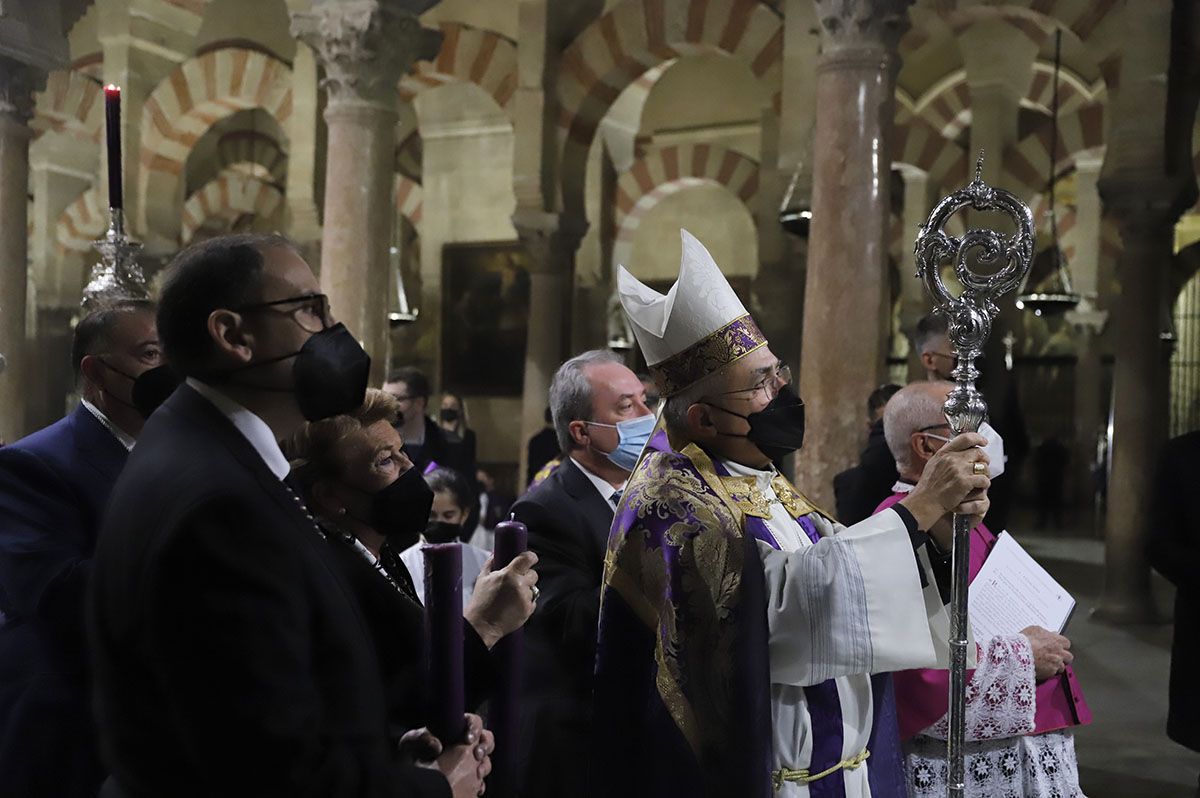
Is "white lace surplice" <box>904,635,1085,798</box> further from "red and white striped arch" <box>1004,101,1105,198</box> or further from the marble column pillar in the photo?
"red and white striped arch" <box>1004,101,1105,198</box>

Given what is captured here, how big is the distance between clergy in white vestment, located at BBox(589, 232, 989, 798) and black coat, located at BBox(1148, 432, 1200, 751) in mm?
1508

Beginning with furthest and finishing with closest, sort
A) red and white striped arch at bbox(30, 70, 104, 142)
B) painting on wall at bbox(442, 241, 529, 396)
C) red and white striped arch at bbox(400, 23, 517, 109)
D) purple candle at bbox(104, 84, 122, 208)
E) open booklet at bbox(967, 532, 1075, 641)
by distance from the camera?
red and white striped arch at bbox(30, 70, 104, 142) → painting on wall at bbox(442, 241, 529, 396) → red and white striped arch at bbox(400, 23, 517, 109) → purple candle at bbox(104, 84, 122, 208) → open booklet at bbox(967, 532, 1075, 641)

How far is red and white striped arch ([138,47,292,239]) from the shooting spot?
35.3 ft

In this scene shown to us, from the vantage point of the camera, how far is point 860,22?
5.34 meters

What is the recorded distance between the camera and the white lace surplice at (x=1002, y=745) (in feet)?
7.86

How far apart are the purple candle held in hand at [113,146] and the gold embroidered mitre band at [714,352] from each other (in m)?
1.38

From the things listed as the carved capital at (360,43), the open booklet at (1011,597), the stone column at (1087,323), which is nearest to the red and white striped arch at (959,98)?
the stone column at (1087,323)

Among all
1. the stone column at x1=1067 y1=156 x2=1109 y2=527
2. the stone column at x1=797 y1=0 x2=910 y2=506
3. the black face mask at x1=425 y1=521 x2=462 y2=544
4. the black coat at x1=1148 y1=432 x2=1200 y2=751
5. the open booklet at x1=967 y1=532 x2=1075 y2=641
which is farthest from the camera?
the stone column at x1=1067 y1=156 x2=1109 y2=527

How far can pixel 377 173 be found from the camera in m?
6.73

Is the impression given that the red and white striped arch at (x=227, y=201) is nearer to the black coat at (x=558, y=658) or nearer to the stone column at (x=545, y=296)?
the stone column at (x=545, y=296)

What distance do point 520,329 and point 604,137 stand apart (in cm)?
215

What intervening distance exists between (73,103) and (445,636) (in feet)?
41.9

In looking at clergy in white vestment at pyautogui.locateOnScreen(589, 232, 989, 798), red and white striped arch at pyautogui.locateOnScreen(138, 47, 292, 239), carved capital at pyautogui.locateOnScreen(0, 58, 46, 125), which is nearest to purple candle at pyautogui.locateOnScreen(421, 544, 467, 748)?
clergy in white vestment at pyautogui.locateOnScreen(589, 232, 989, 798)

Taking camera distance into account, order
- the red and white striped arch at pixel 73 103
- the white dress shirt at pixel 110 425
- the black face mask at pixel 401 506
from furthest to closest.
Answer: the red and white striped arch at pixel 73 103
the white dress shirt at pixel 110 425
the black face mask at pixel 401 506
